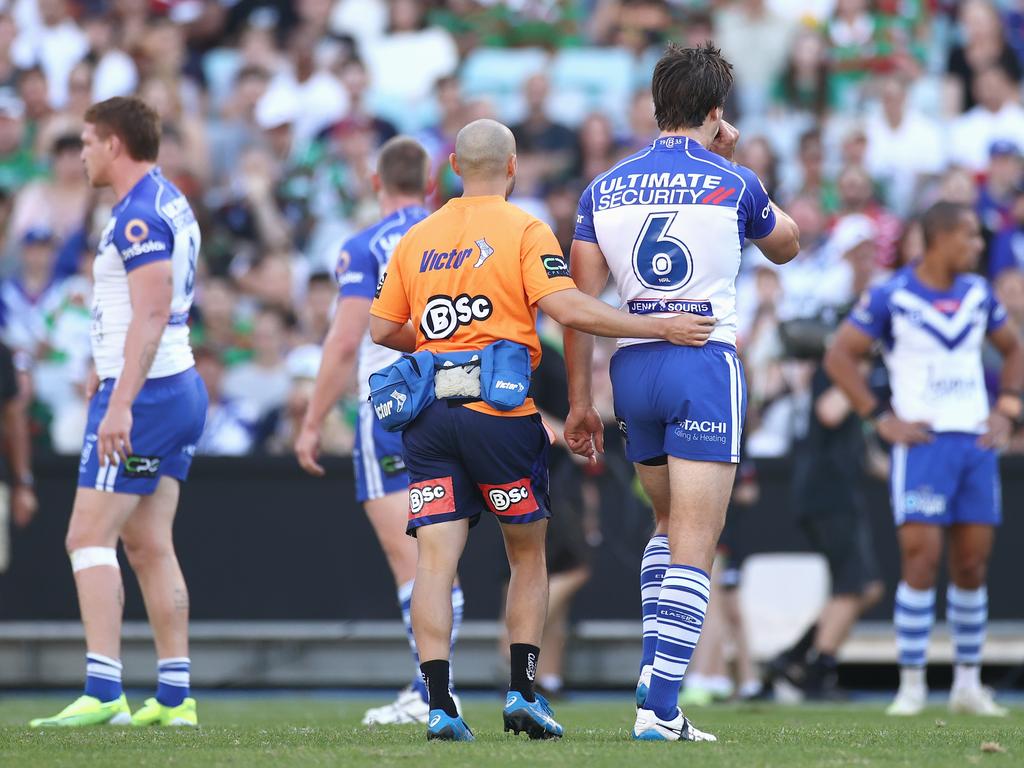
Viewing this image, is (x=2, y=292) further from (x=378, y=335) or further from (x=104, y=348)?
(x=378, y=335)

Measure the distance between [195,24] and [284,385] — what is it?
246 inches

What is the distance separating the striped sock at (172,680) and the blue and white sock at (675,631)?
2390mm

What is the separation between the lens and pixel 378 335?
631 centimetres

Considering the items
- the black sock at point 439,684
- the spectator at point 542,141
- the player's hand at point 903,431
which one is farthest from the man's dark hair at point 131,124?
the spectator at point 542,141

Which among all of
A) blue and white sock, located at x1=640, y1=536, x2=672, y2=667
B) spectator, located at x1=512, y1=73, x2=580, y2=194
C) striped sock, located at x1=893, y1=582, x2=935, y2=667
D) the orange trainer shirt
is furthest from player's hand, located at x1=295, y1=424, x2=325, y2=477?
spectator, located at x1=512, y1=73, x2=580, y2=194

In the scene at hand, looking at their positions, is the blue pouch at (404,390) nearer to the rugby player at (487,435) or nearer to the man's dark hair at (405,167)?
the rugby player at (487,435)

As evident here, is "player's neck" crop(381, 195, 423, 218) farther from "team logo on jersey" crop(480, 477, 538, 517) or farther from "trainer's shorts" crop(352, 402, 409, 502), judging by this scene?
"team logo on jersey" crop(480, 477, 538, 517)

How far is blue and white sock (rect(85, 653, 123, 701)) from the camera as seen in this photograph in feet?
23.6

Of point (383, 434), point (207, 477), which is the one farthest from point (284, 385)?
point (383, 434)

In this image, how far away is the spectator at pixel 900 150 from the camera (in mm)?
15984

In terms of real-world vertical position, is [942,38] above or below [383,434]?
above

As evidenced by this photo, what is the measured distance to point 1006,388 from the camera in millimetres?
9578

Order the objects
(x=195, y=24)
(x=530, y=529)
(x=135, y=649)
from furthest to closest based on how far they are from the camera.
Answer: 1. (x=195, y=24)
2. (x=135, y=649)
3. (x=530, y=529)

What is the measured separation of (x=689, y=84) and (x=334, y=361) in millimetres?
2456
